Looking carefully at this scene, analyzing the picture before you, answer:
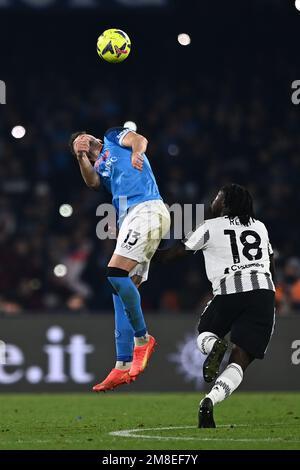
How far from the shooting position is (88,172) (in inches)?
390

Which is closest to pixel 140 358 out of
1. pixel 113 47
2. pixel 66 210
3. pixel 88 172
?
pixel 88 172

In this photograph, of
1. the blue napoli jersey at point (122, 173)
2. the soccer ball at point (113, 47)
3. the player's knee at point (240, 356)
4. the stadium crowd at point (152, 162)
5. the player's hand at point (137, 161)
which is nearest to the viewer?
the player's knee at point (240, 356)

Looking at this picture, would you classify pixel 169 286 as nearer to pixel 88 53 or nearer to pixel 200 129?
pixel 200 129

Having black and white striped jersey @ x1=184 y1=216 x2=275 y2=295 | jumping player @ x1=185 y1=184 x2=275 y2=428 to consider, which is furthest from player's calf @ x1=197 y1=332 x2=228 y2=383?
black and white striped jersey @ x1=184 y1=216 x2=275 y2=295

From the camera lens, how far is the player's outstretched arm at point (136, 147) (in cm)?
943

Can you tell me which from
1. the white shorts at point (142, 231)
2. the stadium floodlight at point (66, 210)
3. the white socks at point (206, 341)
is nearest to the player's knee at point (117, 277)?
the white shorts at point (142, 231)

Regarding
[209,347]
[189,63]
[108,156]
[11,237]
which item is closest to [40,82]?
[189,63]

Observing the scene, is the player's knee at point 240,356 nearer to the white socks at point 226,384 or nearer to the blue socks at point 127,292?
the white socks at point 226,384

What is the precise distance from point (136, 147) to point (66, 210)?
271 inches

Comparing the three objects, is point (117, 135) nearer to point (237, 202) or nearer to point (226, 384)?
point (237, 202)

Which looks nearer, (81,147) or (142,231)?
(142,231)

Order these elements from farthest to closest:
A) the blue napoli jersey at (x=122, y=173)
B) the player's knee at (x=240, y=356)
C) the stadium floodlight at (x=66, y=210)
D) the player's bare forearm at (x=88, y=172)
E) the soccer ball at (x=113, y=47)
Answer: the stadium floodlight at (x=66, y=210) → the soccer ball at (x=113, y=47) → the player's bare forearm at (x=88, y=172) → the blue napoli jersey at (x=122, y=173) → the player's knee at (x=240, y=356)

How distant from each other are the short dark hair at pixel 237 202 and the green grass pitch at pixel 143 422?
165 centimetres

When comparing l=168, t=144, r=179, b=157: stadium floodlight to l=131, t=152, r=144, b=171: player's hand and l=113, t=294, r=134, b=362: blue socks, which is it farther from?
l=131, t=152, r=144, b=171: player's hand
